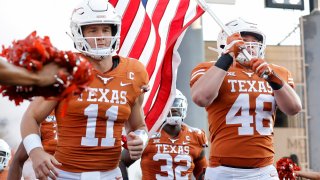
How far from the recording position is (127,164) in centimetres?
859

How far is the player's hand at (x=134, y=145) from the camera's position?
235 inches

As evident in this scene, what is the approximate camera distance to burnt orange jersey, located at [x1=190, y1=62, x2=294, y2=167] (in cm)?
651

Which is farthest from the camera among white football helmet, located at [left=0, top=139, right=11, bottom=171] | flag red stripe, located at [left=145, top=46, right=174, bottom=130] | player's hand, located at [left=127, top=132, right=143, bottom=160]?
white football helmet, located at [left=0, top=139, right=11, bottom=171]

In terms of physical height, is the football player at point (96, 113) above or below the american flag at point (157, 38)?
below

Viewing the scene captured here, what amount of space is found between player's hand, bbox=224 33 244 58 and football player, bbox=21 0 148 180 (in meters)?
0.64

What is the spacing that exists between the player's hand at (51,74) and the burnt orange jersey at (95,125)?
1862 mm

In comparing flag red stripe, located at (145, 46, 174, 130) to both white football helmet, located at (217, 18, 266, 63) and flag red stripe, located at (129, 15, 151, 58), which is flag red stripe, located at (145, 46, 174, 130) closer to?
flag red stripe, located at (129, 15, 151, 58)

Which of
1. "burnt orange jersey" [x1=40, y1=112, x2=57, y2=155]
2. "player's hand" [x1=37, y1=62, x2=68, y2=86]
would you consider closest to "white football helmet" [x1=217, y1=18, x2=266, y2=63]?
"player's hand" [x1=37, y1=62, x2=68, y2=86]

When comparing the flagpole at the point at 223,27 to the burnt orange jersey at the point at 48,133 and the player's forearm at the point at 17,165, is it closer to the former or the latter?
the player's forearm at the point at 17,165

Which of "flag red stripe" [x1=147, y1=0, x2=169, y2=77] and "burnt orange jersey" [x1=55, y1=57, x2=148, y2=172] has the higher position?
"flag red stripe" [x1=147, y1=0, x2=169, y2=77]

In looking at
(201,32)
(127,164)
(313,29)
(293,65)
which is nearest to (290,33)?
(293,65)

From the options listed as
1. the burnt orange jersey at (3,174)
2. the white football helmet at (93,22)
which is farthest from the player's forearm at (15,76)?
the burnt orange jersey at (3,174)

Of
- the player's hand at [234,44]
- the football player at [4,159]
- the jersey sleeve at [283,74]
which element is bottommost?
the football player at [4,159]

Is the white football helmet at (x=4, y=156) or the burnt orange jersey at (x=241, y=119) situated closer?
the burnt orange jersey at (x=241, y=119)
